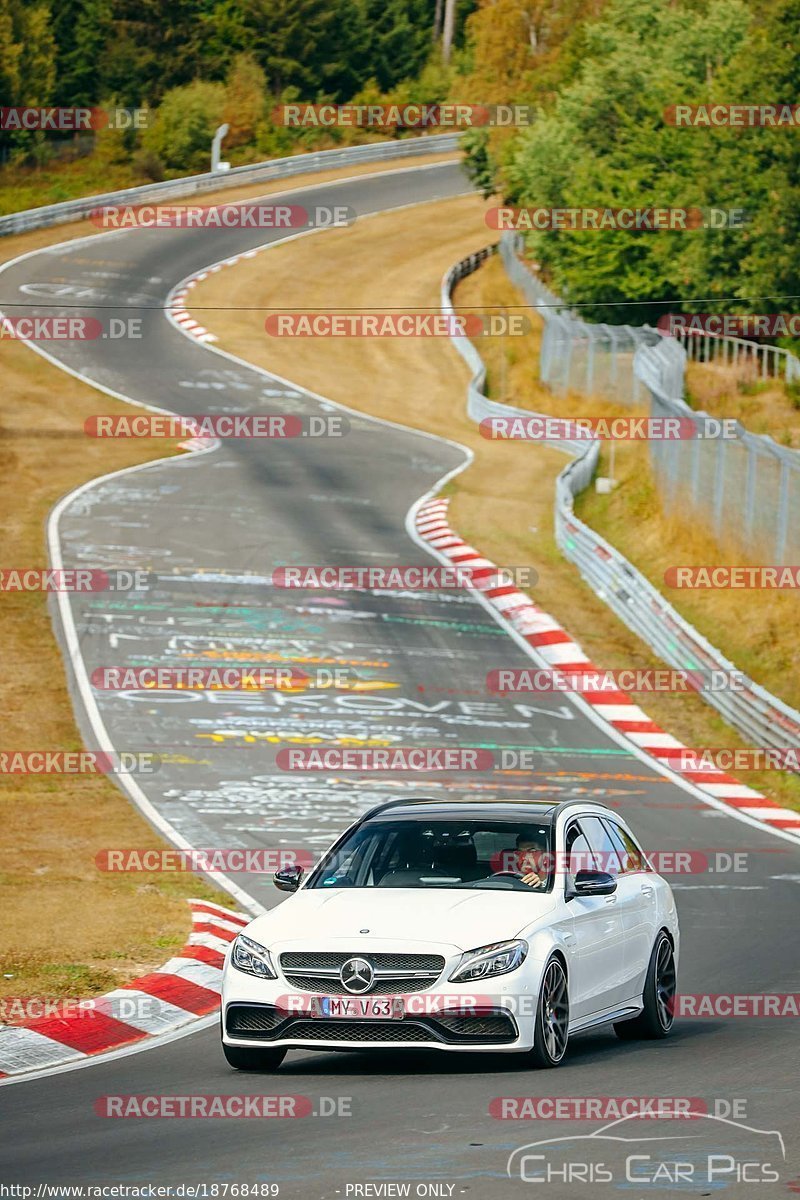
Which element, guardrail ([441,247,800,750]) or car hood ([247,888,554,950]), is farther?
guardrail ([441,247,800,750])

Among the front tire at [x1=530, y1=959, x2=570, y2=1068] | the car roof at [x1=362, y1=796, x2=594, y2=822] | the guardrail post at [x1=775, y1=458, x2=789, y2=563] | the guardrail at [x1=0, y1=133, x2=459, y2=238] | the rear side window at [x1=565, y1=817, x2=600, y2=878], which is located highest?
the car roof at [x1=362, y1=796, x2=594, y2=822]

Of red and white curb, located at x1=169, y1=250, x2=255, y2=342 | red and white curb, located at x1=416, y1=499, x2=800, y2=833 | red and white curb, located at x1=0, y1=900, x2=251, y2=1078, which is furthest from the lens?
red and white curb, located at x1=169, y1=250, x2=255, y2=342

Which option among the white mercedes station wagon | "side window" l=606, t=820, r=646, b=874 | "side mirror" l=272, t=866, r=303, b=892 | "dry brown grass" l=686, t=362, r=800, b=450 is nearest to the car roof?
the white mercedes station wagon

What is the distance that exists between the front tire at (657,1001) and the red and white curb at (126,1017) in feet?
9.63

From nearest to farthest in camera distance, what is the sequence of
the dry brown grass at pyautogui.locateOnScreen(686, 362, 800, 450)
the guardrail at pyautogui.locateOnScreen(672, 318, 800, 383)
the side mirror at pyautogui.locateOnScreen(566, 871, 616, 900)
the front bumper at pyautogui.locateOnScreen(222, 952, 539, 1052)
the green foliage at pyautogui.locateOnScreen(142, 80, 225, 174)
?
1. the front bumper at pyautogui.locateOnScreen(222, 952, 539, 1052)
2. the side mirror at pyautogui.locateOnScreen(566, 871, 616, 900)
3. the dry brown grass at pyautogui.locateOnScreen(686, 362, 800, 450)
4. the guardrail at pyautogui.locateOnScreen(672, 318, 800, 383)
5. the green foliage at pyautogui.locateOnScreen(142, 80, 225, 174)

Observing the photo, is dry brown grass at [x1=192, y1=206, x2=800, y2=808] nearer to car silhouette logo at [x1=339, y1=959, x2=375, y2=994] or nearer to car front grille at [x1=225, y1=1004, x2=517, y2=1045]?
car front grille at [x1=225, y1=1004, x2=517, y2=1045]

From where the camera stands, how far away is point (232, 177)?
292ft

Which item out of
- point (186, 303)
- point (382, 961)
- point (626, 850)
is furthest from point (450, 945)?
point (186, 303)

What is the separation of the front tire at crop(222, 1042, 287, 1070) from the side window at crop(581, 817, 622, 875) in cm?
250

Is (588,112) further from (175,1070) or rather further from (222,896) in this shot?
(175,1070)

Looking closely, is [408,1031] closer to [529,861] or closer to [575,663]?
[529,861]

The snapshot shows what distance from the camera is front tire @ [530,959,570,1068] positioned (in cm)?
1042

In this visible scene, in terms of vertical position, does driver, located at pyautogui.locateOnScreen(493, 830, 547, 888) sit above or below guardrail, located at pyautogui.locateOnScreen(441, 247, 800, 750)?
above

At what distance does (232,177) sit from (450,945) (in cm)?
8169
